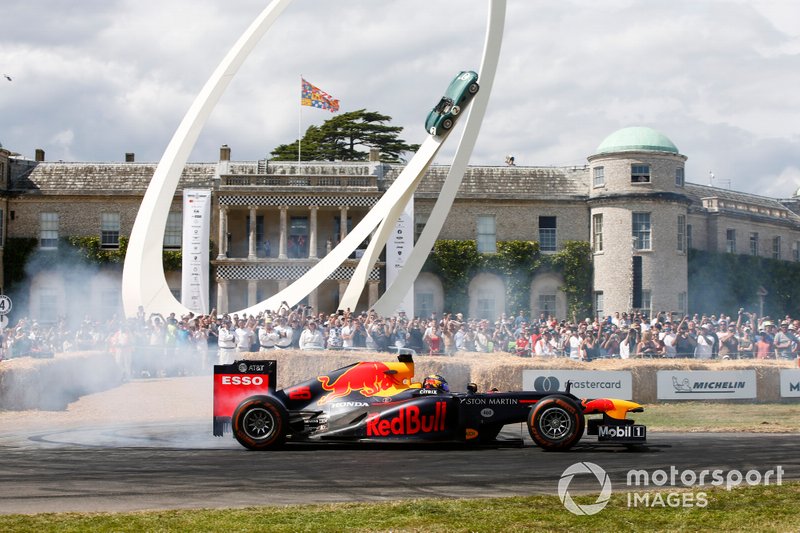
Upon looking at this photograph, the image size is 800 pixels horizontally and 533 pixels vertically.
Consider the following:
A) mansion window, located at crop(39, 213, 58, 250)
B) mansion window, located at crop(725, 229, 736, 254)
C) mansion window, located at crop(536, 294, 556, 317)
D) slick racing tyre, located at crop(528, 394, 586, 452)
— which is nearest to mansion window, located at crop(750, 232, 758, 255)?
mansion window, located at crop(725, 229, 736, 254)

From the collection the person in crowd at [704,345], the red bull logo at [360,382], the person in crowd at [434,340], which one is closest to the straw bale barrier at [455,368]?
the person in crowd at [704,345]

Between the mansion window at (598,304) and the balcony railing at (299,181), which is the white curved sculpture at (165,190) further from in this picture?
the mansion window at (598,304)

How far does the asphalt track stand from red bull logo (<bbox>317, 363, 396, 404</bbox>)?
962mm

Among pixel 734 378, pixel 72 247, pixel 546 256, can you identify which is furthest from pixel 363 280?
pixel 72 247

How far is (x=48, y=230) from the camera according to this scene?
60.5 m

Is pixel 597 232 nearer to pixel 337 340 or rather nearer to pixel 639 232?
pixel 639 232

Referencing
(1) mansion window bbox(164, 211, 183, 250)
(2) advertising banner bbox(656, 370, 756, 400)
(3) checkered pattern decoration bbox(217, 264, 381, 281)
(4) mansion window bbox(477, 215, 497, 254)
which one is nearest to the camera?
(2) advertising banner bbox(656, 370, 756, 400)

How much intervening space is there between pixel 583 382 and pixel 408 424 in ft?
33.4

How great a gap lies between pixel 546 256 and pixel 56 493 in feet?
164

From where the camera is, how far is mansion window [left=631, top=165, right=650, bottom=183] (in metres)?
58.8

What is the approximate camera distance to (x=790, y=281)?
71.6 meters

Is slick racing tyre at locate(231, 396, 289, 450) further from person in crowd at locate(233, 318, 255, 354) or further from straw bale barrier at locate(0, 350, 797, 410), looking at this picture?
person in crowd at locate(233, 318, 255, 354)

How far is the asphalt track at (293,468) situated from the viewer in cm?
1238

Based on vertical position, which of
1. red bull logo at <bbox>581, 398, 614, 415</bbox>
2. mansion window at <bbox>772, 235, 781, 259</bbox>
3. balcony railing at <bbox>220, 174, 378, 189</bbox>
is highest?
balcony railing at <bbox>220, 174, 378, 189</bbox>
